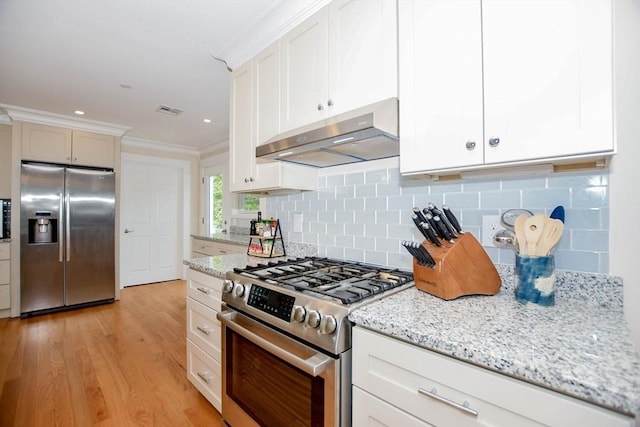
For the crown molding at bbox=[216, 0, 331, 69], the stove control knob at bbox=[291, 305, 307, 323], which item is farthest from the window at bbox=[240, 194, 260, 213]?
the stove control knob at bbox=[291, 305, 307, 323]

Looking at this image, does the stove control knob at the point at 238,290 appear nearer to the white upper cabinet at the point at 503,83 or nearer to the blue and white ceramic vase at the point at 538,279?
the white upper cabinet at the point at 503,83

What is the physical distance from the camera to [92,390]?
198 cm

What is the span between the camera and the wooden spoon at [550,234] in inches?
37.0

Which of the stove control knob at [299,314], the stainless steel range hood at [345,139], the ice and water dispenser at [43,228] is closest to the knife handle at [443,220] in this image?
the stainless steel range hood at [345,139]

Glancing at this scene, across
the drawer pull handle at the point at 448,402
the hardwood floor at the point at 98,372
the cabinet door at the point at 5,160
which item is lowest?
the hardwood floor at the point at 98,372

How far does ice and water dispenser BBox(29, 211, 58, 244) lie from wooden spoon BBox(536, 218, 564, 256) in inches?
183

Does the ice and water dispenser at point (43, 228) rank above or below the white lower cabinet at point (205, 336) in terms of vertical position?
above

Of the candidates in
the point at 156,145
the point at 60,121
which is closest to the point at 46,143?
the point at 60,121

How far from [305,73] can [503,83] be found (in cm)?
100

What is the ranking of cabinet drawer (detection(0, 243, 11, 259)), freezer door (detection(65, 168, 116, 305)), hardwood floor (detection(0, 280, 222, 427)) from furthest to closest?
freezer door (detection(65, 168, 116, 305)) < cabinet drawer (detection(0, 243, 11, 259)) < hardwood floor (detection(0, 280, 222, 427))

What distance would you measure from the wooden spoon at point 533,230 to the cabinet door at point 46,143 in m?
4.70

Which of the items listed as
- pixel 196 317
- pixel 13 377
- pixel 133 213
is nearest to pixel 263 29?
pixel 196 317

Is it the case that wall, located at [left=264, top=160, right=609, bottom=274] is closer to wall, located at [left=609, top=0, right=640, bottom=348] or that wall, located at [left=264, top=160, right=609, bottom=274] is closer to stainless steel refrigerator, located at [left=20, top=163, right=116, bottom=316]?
wall, located at [left=609, top=0, right=640, bottom=348]

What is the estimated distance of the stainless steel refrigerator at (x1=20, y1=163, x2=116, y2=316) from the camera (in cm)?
336
